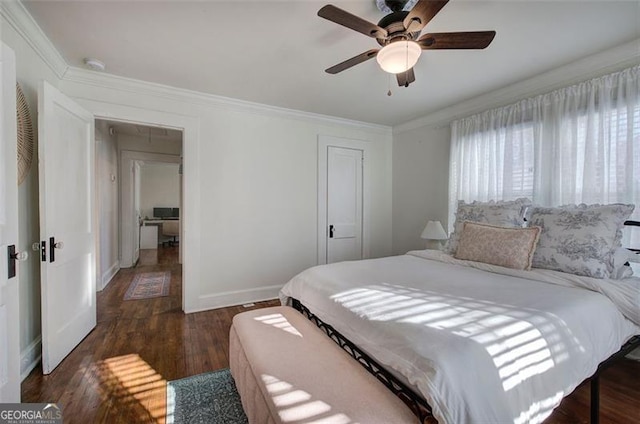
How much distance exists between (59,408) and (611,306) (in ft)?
10.8

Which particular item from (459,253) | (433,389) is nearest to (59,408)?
(433,389)

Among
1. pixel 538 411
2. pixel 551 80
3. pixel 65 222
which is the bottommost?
pixel 538 411

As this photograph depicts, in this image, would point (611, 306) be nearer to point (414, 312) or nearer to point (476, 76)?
point (414, 312)

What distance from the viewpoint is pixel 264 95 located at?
323cm

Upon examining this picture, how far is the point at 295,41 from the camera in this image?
7.10 feet

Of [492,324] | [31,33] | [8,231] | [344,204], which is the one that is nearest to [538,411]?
[492,324]

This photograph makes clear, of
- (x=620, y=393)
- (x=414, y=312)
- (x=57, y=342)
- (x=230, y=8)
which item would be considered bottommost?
(x=620, y=393)

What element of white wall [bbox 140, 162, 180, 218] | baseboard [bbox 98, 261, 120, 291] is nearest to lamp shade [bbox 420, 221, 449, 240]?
baseboard [bbox 98, 261, 120, 291]

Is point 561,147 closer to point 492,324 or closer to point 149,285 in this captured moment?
point 492,324

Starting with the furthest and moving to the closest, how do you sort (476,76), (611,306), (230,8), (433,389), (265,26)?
(476,76) → (265,26) → (230,8) → (611,306) → (433,389)

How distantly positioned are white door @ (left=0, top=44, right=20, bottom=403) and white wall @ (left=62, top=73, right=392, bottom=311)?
5.04 feet

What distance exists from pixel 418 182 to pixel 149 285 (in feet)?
14.3

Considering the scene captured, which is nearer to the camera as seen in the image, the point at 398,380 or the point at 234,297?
the point at 398,380

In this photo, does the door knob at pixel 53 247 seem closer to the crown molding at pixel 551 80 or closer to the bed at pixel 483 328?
the bed at pixel 483 328
